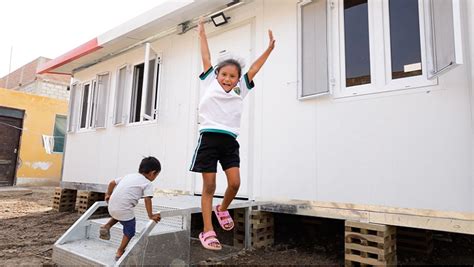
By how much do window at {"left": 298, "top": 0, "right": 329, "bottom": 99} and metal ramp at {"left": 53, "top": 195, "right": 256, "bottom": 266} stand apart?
5.24 feet

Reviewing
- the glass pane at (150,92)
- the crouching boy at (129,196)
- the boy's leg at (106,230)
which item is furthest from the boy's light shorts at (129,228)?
the glass pane at (150,92)

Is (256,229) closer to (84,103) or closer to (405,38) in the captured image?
(405,38)

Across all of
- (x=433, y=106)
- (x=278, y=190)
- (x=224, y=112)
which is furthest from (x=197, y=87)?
(x=433, y=106)

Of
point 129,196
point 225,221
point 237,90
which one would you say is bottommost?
point 225,221

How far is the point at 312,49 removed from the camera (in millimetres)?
3871

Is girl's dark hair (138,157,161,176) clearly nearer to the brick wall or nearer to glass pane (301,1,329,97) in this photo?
glass pane (301,1,329,97)

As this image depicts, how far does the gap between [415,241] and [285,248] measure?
4.52ft

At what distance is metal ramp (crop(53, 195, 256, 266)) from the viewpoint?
8.96 ft

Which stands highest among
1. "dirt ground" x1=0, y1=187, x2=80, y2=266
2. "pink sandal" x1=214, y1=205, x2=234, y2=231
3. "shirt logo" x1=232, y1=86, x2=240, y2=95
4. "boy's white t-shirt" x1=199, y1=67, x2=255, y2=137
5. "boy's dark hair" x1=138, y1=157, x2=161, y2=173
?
"shirt logo" x1=232, y1=86, x2=240, y2=95

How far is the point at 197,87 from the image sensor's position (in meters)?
5.07

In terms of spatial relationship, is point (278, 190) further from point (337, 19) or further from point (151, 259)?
point (337, 19)

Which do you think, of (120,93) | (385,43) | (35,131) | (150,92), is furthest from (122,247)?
(35,131)

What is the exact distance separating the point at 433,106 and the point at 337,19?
1.42 meters

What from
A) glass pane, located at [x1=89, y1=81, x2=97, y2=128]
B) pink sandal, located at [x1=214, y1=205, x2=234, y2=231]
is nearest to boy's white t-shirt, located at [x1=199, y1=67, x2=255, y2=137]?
pink sandal, located at [x1=214, y1=205, x2=234, y2=231]
